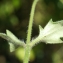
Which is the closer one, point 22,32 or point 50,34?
point 50,34

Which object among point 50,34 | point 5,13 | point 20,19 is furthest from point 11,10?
point 50,34

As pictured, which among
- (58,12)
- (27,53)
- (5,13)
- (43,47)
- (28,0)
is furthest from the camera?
(43,47)

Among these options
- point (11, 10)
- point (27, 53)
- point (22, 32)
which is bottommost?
point (27, 53)

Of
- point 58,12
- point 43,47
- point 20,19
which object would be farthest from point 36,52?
point 58,12

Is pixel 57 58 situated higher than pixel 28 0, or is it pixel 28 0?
pixel 28 0

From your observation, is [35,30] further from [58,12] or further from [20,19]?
[58,12]

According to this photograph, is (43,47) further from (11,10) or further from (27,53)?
(27,53)

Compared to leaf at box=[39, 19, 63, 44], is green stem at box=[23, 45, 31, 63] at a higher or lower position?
lower

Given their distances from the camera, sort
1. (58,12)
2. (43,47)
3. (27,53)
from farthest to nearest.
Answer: (43,47)
(58,12)
(27,53)

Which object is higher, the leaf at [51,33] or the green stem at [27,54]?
the leaf at [51,33]

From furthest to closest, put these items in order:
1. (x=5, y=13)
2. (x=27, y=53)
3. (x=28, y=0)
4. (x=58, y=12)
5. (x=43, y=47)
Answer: (x=43, y=47) → (x=28, y=0) → (x=5, y=13) → (x=58, y=12) → (x=27, y=53)
